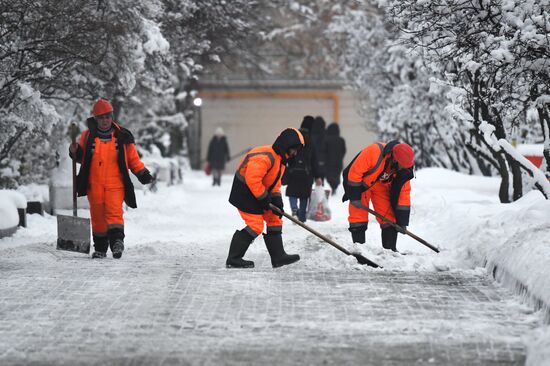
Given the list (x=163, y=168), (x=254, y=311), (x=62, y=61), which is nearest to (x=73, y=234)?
(x=62, y=61)

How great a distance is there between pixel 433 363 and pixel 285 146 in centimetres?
397

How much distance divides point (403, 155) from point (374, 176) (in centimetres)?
44

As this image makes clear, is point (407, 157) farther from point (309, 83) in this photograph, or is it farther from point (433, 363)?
point (309, 83)

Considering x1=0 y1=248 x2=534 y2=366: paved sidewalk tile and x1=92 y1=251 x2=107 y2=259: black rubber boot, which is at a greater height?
x1=0 y1=248 x2=534 y2=366: paved sidewalk tile

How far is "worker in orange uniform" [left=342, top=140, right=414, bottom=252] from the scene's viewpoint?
10.5 m

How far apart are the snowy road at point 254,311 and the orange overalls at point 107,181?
47cm

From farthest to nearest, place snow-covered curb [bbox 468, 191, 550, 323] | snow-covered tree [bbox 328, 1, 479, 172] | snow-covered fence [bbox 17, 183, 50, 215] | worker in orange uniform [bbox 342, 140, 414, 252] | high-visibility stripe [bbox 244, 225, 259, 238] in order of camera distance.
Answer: snow-covered tree [bbox 328, 1, 479, 172], snow-covered fence [bbox 17, 183, 50, 215], worker in orange uniform [bbox 342, 140, 414, 252], high-visibility stripe [bbox 244, 225, 259, 238], snow-covered curb [bbox 468, 191, 550, 323]

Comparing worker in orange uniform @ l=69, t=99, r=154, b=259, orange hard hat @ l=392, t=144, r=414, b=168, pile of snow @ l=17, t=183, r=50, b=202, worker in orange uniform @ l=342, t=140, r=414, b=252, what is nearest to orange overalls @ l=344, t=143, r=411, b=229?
worker in orange uniform @ l=342, t=140, r=414, b=252

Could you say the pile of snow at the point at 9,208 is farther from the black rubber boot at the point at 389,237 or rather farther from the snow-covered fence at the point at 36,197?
the black rubber boot at the point at 389,237

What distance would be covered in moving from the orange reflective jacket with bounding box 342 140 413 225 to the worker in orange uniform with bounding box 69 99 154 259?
79.1 inches

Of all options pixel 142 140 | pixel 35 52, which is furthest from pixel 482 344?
pixel 142 140

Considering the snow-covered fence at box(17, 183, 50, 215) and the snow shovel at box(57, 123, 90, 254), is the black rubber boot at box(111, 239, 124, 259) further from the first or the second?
the snow-covered fence at box(17, 183, 50, 215)

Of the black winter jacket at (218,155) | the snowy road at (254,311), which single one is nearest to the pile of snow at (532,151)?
the snowy road at (254,311)

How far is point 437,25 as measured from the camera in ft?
35.7
